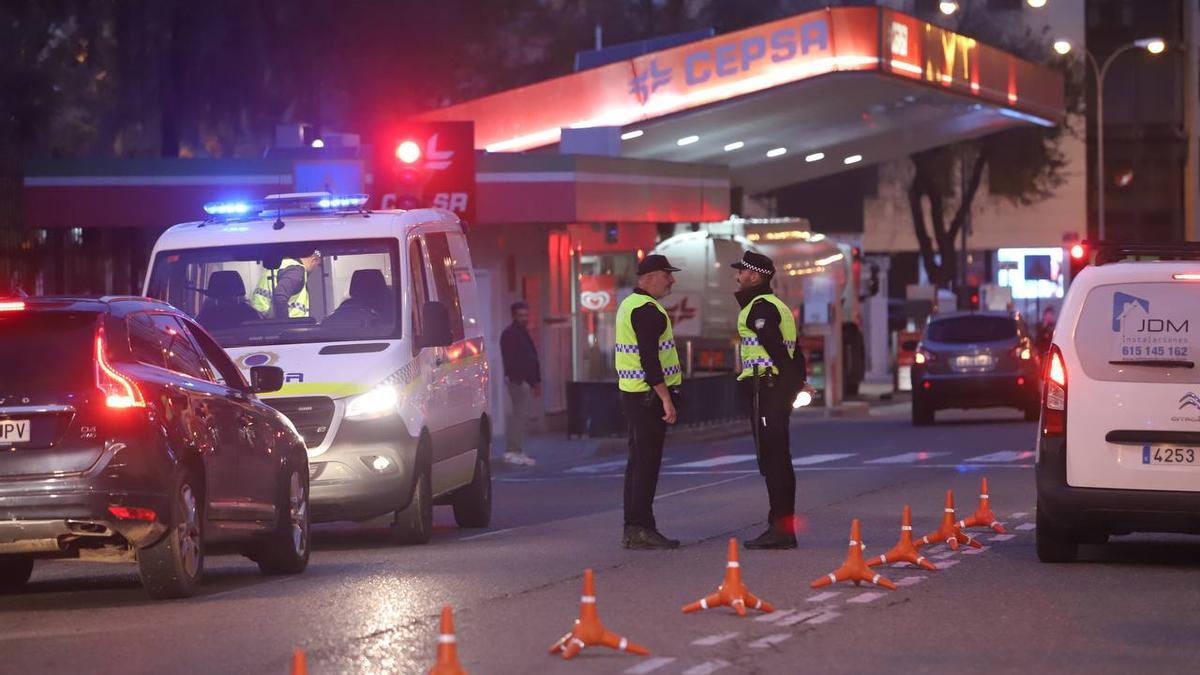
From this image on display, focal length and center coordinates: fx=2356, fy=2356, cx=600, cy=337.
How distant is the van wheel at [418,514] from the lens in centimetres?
1590

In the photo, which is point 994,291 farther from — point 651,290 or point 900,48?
point 651,290

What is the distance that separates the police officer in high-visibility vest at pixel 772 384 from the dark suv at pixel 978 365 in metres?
18.7

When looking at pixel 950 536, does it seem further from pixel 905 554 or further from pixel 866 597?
pixel 866 597

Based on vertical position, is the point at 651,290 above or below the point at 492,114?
below

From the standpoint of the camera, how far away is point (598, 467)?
1066 inches

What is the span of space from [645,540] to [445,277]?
3.41m

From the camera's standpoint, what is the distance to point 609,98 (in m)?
38.1

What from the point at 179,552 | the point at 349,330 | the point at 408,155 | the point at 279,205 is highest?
the point at 408,155

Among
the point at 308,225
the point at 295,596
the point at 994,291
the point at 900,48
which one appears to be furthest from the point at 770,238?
the point at 295,596

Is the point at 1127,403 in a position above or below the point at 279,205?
below

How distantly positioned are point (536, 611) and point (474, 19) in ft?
131

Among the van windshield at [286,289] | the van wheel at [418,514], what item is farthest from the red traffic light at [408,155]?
the van wheel at [418,514]

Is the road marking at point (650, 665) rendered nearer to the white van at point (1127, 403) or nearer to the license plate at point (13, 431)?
the license plate at point (13, 431)

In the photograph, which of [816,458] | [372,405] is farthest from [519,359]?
[372,405]
